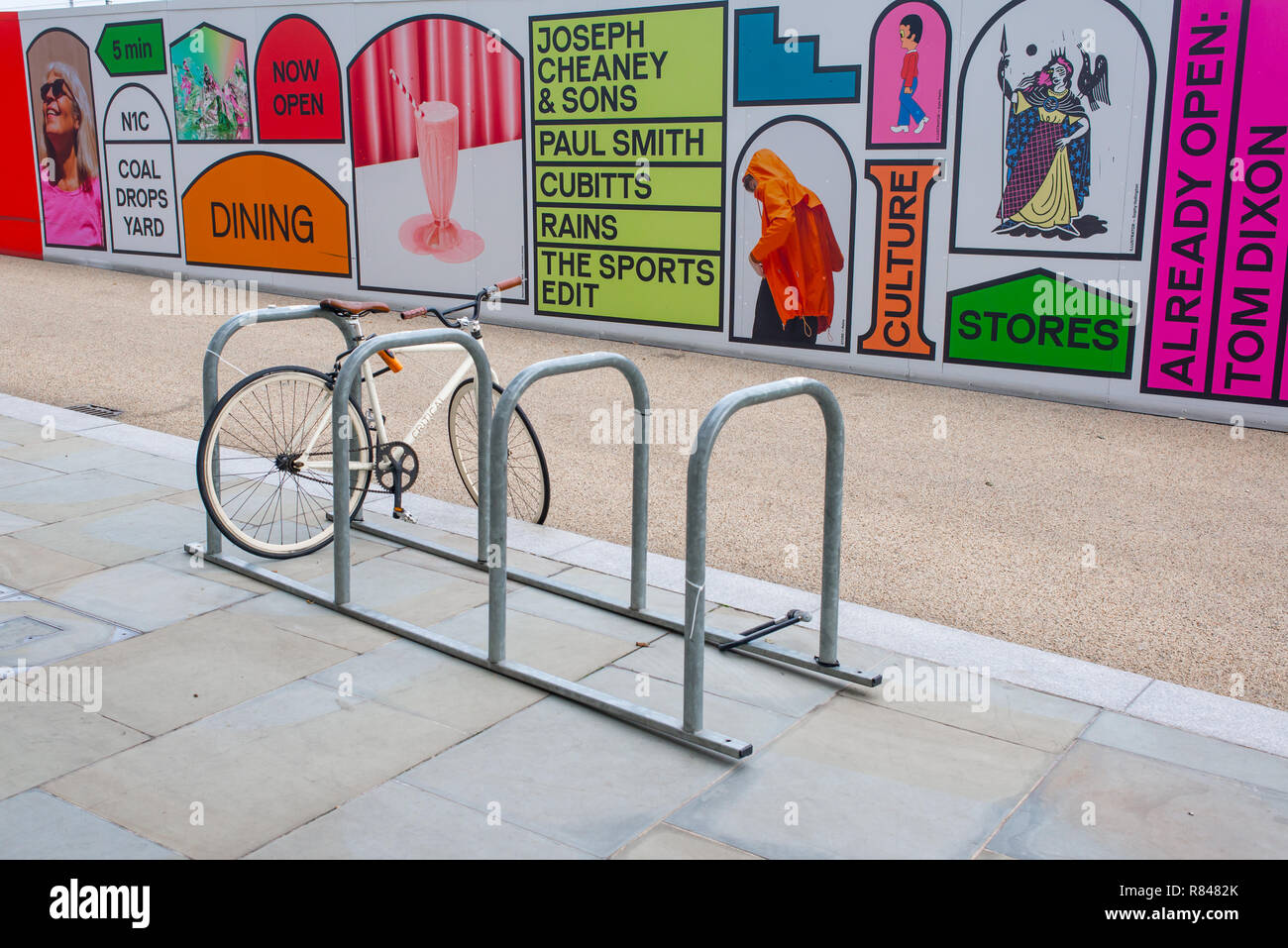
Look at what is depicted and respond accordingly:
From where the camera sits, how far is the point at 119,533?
18.1 ft

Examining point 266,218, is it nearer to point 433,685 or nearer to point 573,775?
point 433,685

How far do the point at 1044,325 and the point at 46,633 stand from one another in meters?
6.90

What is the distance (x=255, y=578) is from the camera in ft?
16.5

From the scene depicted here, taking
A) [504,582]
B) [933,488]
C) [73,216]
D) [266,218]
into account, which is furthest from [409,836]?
[73,216]

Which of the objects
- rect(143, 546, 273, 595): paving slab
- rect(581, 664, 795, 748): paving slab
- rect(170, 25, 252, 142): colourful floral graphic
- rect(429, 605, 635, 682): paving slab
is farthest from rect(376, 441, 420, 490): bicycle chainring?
rect(170, 25, 252, 142): colourful floral graphic

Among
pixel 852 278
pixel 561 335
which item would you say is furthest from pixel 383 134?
pixel 852 278

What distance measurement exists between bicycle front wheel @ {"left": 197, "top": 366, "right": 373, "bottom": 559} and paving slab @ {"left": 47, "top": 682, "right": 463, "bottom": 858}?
3.72 ft

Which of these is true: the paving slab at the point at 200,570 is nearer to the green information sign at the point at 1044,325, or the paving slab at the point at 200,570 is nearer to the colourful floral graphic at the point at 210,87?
the green information sign at the point at 1044,325

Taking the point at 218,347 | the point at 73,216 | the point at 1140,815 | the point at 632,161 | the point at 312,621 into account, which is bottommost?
the point at 1140,815

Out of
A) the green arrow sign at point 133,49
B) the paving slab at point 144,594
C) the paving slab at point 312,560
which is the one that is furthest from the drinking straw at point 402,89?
the paving slab at point 144,594
